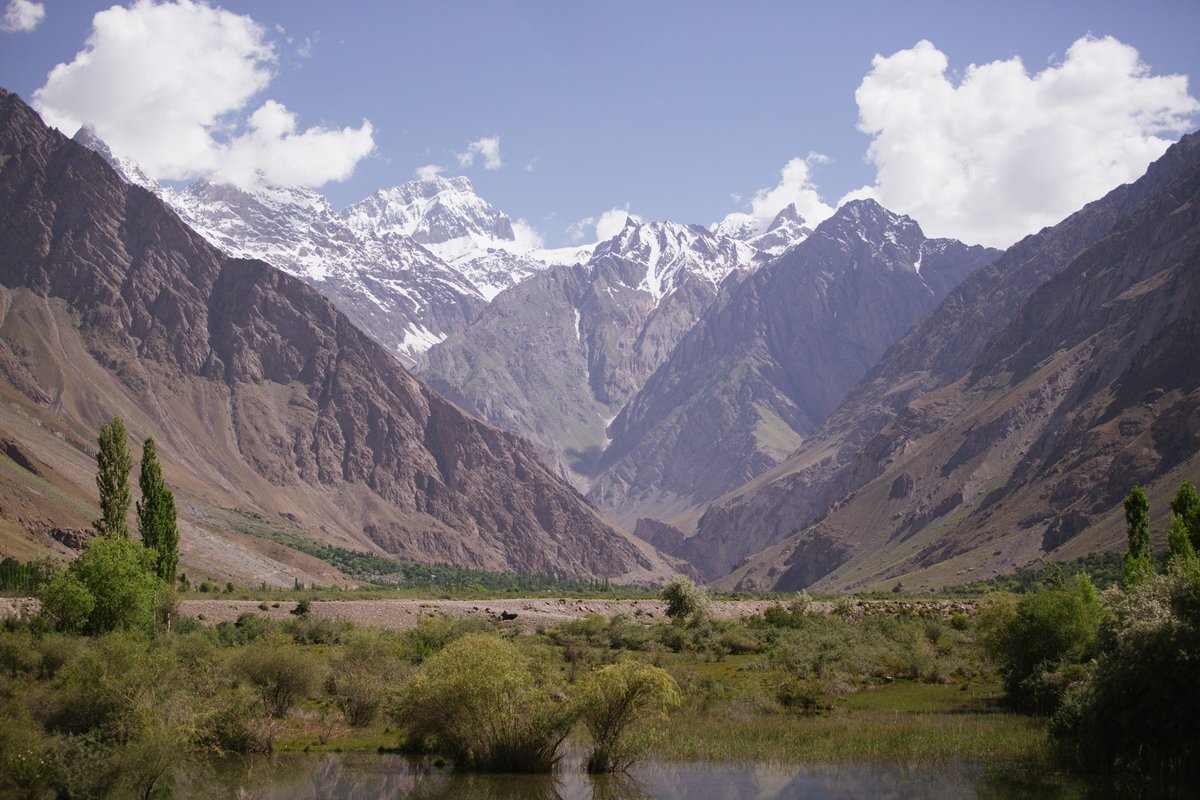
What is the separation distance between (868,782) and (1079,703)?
8.34 m

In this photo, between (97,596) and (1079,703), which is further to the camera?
(97,596)

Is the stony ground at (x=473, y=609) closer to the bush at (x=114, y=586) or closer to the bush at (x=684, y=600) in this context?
the bush at (x=684, y=600)

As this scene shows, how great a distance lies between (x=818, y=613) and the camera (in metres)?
105

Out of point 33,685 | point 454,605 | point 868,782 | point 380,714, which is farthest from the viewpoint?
point 454,605

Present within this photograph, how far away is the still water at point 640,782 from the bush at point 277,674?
20.4 feet

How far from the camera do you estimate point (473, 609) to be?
98625 millimetres

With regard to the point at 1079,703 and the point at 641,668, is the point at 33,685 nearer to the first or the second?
the point at 641,668

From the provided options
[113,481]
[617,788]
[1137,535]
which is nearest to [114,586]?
[113,481]

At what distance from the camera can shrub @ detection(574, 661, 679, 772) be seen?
42.7 metres

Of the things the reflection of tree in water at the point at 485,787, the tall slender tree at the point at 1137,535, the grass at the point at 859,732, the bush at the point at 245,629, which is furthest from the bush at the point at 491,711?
the tall slender tree at the point at 1137,535

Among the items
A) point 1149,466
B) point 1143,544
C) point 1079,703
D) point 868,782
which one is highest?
point 1149,466

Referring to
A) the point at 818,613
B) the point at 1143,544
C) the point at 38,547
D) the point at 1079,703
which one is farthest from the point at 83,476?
the point at 1079,703

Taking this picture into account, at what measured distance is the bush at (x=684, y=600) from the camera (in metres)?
106

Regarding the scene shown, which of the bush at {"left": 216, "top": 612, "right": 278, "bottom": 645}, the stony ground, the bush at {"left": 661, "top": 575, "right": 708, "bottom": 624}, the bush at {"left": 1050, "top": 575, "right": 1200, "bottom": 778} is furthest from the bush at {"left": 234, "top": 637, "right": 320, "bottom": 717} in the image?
the bush at {"left": 661, "top": 575, "right": 708, "bottom": 624}
